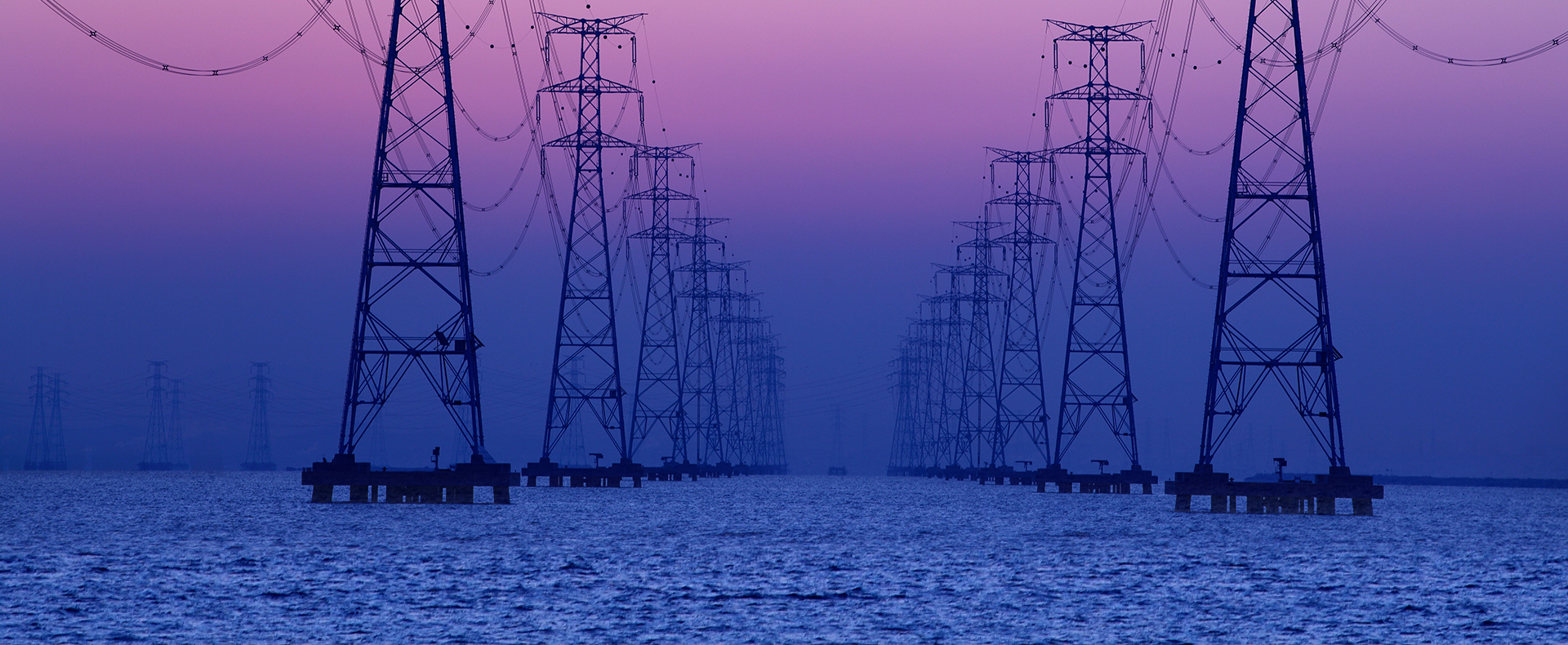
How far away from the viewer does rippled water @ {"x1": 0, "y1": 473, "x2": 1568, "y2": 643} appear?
26484 mm

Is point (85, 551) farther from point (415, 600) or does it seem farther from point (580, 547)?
point (415, 600)

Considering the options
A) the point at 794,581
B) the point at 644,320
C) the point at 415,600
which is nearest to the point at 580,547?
the point at 794,581

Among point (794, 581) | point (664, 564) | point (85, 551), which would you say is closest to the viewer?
point (794, 581)

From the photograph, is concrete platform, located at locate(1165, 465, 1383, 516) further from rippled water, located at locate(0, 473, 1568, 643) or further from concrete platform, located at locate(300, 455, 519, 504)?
concrete platform, located at locate(300, 455, 519, 504)

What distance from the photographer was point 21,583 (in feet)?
105

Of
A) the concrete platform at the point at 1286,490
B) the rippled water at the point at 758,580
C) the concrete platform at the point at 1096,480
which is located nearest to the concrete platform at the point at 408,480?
the rippled water at the point at 758,580

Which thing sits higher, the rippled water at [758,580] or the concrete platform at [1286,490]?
the concrete platform at [1286,490]

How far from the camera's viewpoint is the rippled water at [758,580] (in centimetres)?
2648

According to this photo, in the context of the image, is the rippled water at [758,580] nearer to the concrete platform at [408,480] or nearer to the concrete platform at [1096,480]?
the concrete platform at [408,480]

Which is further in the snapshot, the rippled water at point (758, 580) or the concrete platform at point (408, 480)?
the concrete platform at point (408, 480)

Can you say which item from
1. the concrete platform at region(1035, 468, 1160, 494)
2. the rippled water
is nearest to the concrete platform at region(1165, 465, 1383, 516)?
the rippled water

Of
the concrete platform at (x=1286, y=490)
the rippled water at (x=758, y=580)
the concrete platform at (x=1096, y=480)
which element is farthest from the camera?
the concrete platform at (x=1096, y=480)

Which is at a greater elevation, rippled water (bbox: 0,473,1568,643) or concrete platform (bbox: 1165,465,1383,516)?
concrete platform (bbox: 1165,465,1383,516)

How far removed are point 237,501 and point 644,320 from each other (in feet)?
118
